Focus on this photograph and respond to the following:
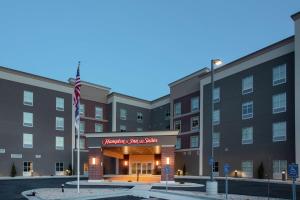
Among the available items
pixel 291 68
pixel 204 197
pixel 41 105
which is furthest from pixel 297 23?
pixel 41 105

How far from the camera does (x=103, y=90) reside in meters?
71.4

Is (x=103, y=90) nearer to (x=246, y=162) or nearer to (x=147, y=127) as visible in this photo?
(x=147, y=127)

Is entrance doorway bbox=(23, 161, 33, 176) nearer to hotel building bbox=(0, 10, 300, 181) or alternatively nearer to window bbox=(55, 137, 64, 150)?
hotel building bbox=(0, 10, 300, 181)

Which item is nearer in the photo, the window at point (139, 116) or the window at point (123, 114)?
the window at point (123, 114)

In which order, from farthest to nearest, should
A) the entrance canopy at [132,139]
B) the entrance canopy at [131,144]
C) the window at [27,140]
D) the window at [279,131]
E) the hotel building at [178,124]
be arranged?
1. the window at [27,140]
2. the window at [279,131]
3. the hotel building at [178,124]
4. the entrance canopy at [132,139]
5. the entrance canopy at [131,144]

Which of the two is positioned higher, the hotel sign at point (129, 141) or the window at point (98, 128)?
the window at point (98, 128)

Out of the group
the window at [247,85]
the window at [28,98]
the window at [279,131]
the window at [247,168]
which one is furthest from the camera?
the window at [28,98]

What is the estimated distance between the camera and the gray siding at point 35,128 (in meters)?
53.8

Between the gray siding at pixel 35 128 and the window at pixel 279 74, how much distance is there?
32658mm

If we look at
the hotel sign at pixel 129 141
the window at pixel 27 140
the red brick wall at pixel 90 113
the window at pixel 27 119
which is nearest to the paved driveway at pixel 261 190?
the hotel sign at pixel 129 141

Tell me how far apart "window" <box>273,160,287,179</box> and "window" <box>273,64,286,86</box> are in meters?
9.10

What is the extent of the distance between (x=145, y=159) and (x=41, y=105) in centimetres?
1765

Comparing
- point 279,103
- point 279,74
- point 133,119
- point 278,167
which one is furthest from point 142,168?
point 279,74

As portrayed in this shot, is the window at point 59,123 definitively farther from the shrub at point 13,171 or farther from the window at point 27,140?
the shrub at point 13,171
